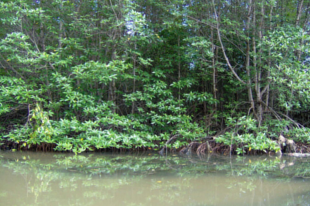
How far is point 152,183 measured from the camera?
320 cm

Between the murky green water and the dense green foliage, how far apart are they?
1228 mm

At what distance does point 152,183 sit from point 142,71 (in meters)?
3.69

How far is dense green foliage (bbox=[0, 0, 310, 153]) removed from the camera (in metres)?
5.56

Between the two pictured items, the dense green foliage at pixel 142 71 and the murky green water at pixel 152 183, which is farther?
the dense green foliage at pixel 142 71

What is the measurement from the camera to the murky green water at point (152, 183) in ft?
8.51

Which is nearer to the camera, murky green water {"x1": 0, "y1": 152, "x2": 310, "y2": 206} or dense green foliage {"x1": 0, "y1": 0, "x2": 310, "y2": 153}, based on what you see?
murky green water {"x1": 0, "y1": 152, "x2": 310, "y2": 206}

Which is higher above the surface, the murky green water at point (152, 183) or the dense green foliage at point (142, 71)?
the dense green foliage at point (142, 71)

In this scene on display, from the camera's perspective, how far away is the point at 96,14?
7078mm

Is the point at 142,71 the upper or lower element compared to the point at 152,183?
upper

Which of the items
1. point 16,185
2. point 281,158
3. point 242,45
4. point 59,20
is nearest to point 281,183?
point 281,158

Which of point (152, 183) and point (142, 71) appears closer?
point (152, 183)

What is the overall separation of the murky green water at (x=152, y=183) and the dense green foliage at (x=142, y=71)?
1228 millimetres

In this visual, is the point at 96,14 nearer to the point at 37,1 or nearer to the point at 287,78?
the point at 37,1

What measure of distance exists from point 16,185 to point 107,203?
1.23 m
